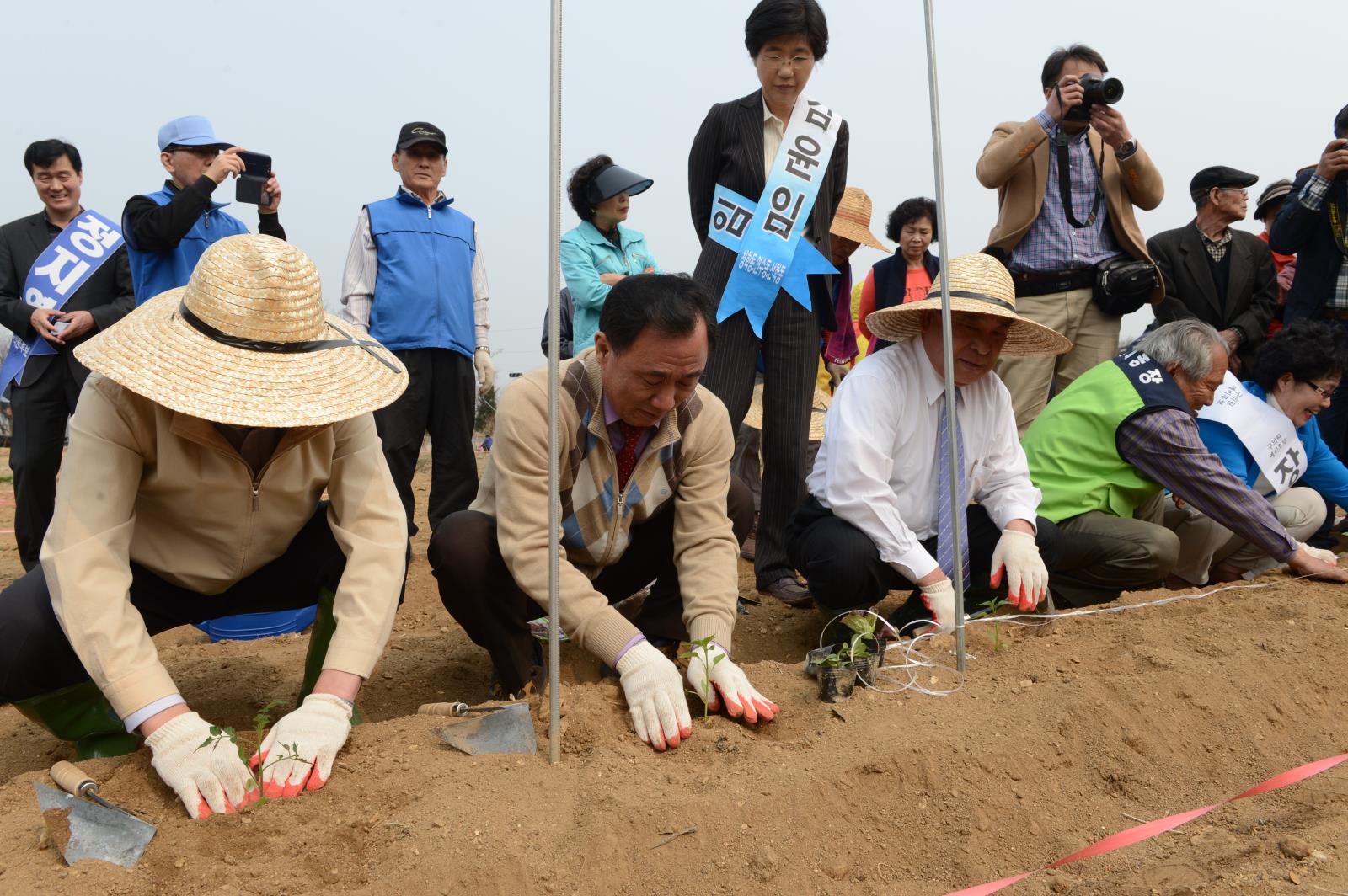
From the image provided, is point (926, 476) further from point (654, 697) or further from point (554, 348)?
point (554, 348)

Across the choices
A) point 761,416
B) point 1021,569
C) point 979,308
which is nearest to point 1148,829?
point 1021,569

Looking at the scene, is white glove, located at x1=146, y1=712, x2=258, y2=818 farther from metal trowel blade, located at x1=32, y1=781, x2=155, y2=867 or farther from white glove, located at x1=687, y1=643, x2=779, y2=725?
white glove, located at x1=687, y1=643, x2=779, y2=725

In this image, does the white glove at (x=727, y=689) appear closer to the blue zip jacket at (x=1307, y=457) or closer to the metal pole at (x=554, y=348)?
the metal pole at (x=554, y=348)

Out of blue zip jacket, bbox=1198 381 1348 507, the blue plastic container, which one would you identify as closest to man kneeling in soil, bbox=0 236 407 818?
the blue plastic container

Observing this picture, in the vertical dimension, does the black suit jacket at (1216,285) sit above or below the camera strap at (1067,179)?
below

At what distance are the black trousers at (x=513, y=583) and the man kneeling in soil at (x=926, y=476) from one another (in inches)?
11.7

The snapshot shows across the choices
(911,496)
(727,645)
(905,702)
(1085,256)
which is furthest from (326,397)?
(1085,256)

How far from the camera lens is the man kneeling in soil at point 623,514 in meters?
2.48

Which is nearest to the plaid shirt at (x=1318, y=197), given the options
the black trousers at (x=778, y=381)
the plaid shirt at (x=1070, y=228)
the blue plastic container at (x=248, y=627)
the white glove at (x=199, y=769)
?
the plaid shirt at (x=1070, y=228)

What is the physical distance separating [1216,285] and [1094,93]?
1.49 meters

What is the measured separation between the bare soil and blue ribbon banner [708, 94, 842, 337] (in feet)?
4.76

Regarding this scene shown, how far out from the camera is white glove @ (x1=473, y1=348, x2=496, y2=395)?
5000 millimetres

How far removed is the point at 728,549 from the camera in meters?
2.80

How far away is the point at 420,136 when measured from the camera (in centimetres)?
448
